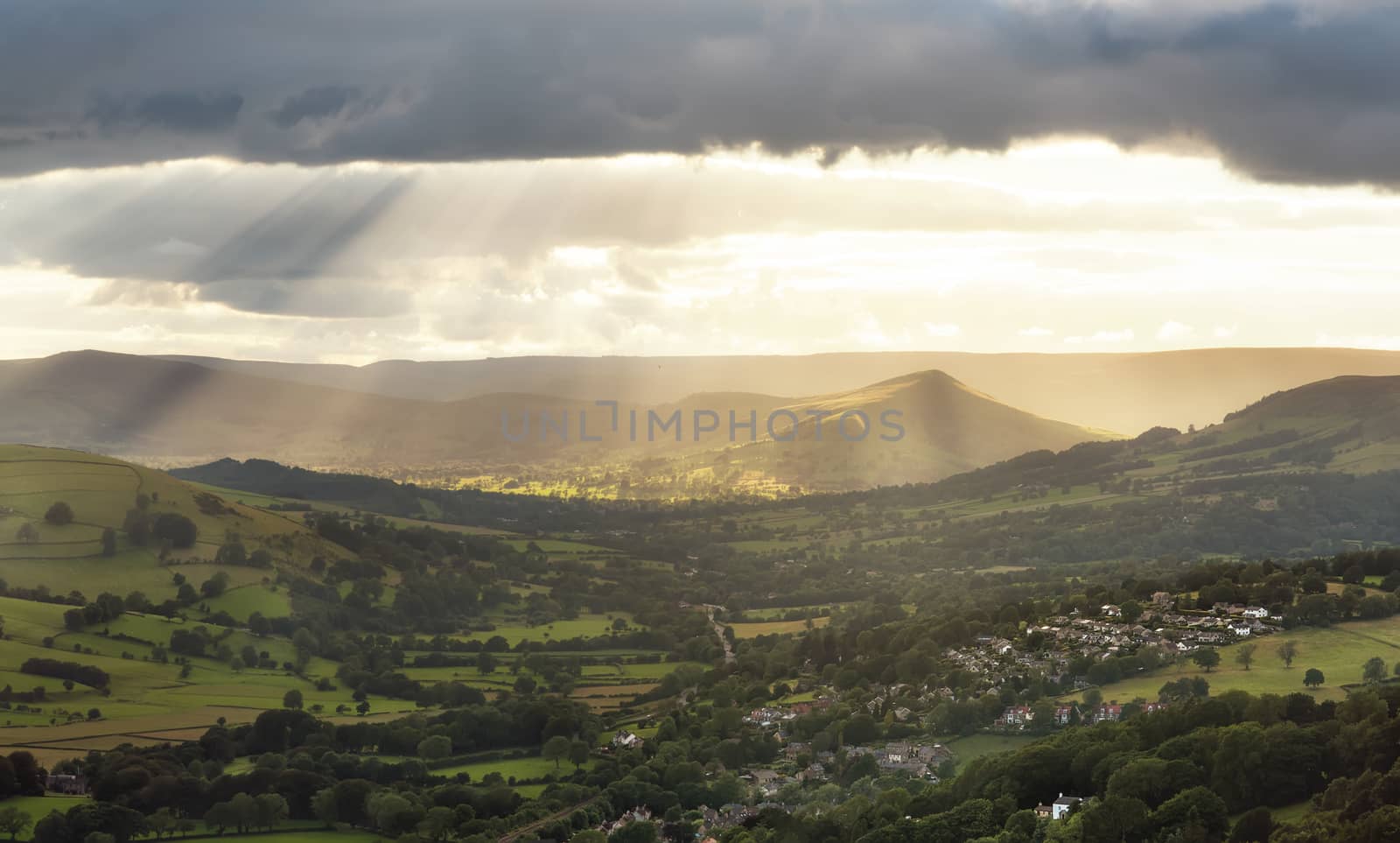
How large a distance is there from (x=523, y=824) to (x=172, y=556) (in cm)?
5472

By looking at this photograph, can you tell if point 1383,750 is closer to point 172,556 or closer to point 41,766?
point 41,766

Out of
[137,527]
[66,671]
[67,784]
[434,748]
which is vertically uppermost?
[137,527]

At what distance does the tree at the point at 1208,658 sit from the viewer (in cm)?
6384

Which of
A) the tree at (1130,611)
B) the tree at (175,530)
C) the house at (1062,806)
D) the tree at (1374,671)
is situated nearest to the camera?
the house at (1062,806)

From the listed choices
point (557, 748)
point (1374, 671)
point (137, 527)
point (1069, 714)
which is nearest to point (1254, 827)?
point (1069, 714)

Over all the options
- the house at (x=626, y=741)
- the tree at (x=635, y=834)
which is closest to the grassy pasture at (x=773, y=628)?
the house at (x=626, y=741)

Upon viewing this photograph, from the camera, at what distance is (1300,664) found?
6325 cm

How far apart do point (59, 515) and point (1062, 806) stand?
275ft

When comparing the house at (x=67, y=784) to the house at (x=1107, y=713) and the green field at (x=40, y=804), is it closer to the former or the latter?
the green field at (x=40, y=804)

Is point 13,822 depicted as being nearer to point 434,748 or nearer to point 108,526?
point 434,748

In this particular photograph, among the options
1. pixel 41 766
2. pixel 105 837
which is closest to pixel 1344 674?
pixel 105 837

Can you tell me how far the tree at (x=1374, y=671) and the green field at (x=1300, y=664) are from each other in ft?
1.11

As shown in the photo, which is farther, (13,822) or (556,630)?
(556,630)

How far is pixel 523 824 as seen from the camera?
58000 millimetres
